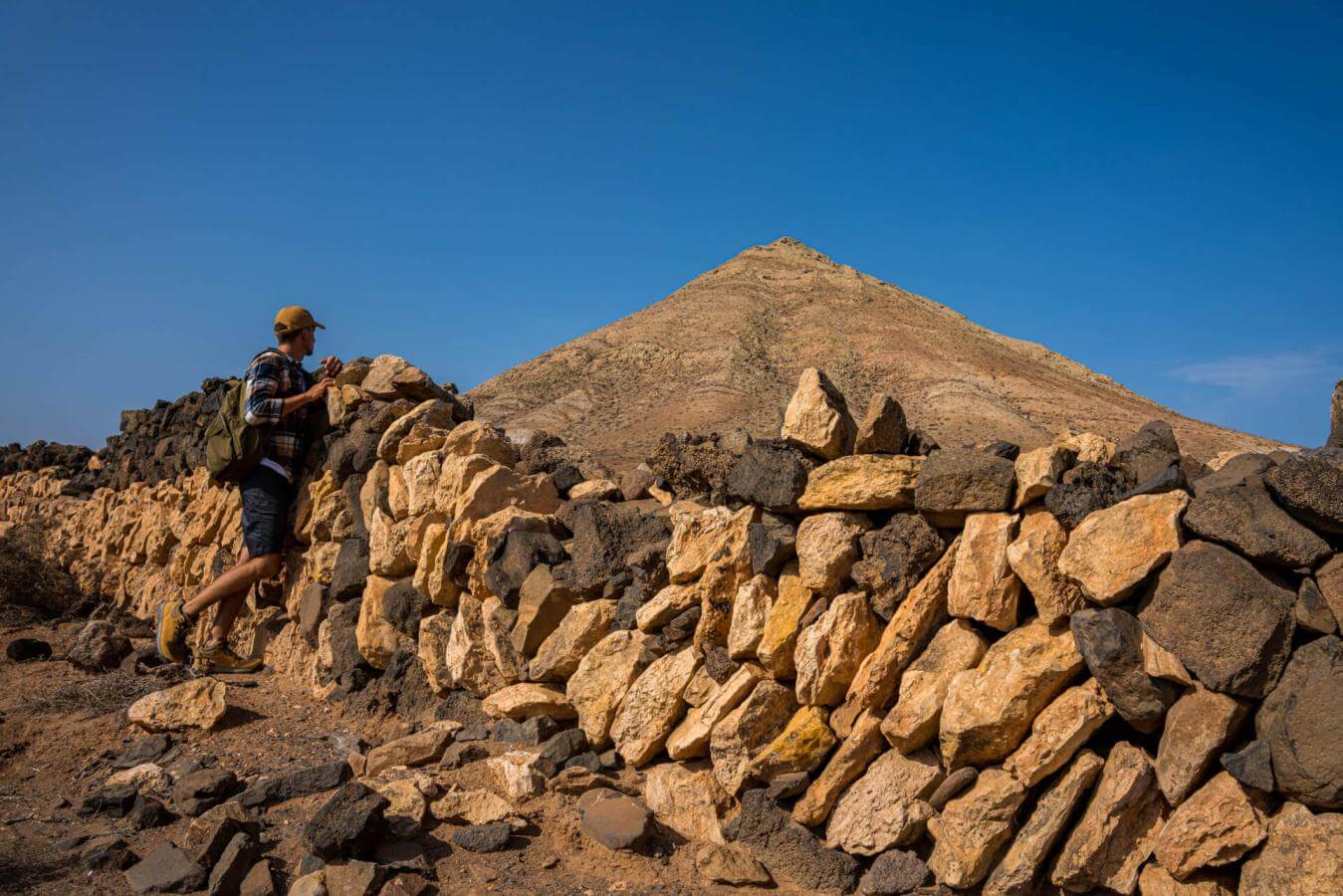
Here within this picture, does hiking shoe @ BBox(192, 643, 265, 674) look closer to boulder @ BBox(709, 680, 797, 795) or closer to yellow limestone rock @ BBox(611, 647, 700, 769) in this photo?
yellow limestone rock @ BBox(611, 647, 700, 769)

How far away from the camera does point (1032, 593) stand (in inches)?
127

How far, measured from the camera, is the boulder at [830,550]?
145 inches

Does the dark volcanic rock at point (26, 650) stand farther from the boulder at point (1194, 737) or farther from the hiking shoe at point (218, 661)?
the boulder at point (1194, 737)

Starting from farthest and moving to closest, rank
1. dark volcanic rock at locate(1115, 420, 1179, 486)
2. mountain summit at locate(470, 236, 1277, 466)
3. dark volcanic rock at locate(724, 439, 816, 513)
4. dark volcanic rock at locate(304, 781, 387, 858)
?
mountain summit at locate(470, 236, 1277, 466) < dark volcanic rock at locate(724, 439, 816, 513) < dark volcanic rock at locate(304, 781, 387, 858) < dark volcanic rock at locate(1115, 420, 1179, 486)

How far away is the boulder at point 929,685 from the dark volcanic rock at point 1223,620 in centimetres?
68

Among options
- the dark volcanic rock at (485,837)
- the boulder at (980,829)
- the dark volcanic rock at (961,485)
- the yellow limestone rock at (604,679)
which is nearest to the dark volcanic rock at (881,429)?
the dark volcanic rock at (961,485)

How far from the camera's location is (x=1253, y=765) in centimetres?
264

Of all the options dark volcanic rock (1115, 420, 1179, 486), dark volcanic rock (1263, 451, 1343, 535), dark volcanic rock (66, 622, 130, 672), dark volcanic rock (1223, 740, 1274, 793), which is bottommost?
dark volcanic rock (66, 622, 130, 672)

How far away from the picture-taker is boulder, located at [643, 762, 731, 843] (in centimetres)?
376

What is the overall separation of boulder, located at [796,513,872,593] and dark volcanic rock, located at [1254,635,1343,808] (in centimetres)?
154

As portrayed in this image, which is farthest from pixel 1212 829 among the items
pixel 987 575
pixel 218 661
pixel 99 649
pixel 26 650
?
pixel 26 650

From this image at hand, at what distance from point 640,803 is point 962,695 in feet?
5.32

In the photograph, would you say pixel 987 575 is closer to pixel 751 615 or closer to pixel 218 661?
pixel 751 615

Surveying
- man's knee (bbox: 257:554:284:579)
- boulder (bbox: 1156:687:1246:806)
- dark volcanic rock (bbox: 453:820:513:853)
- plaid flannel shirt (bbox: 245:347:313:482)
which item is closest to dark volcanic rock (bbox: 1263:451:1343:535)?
boulder (bbox: 1156:687:1246:806)
